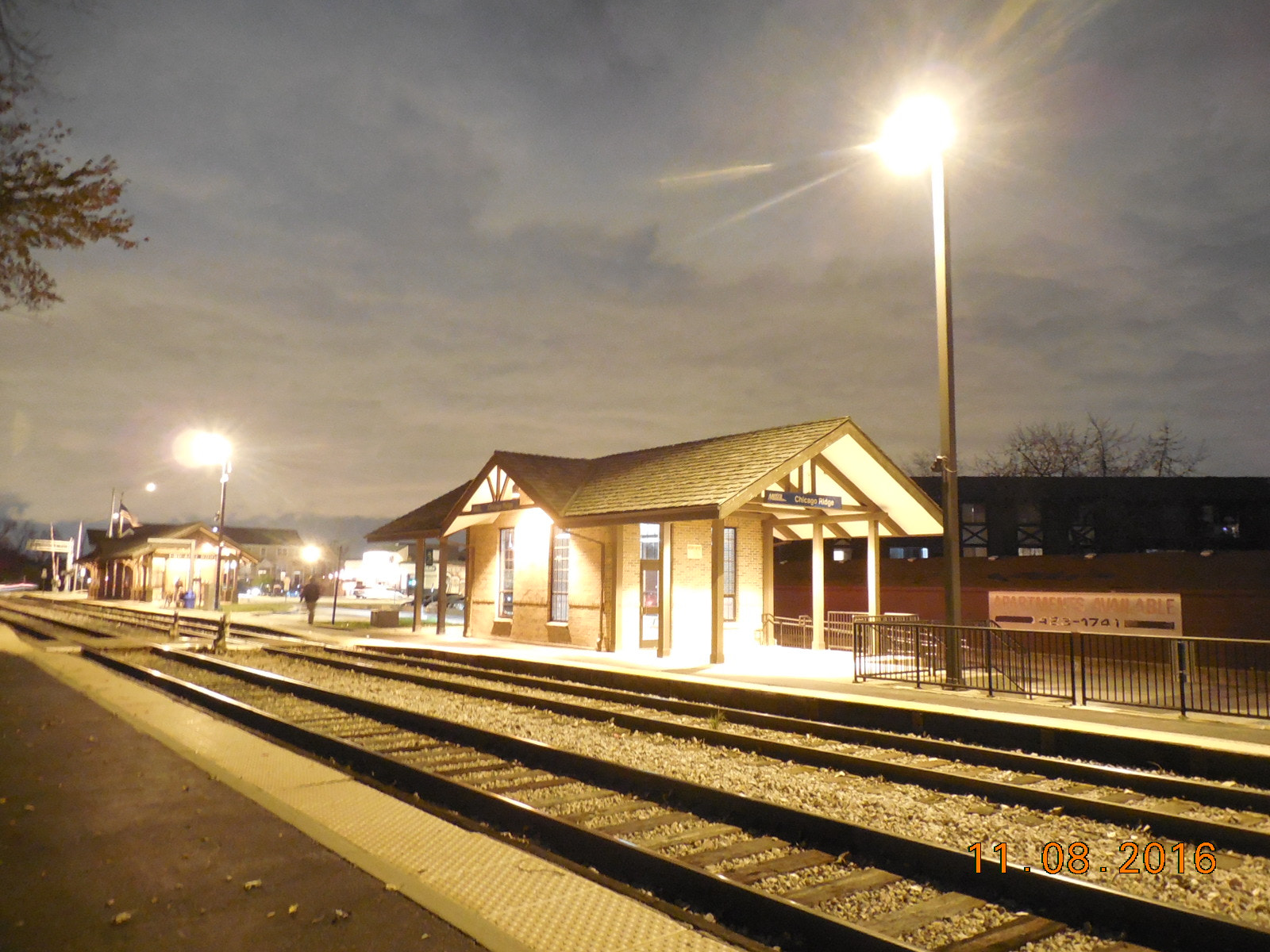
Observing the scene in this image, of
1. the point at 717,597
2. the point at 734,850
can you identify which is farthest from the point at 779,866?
the point at 717,597

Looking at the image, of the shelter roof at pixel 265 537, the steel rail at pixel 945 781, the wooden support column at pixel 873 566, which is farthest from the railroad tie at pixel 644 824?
the shelter roof at pixel 265 537

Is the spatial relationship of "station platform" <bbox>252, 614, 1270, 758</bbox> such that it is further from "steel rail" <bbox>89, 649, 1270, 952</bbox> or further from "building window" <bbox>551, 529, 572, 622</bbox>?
"steel rail" <bbox>89, 649, 1270, 952</bbox>

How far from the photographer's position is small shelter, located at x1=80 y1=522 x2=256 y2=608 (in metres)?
53.1

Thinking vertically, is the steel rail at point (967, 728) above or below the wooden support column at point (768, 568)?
below

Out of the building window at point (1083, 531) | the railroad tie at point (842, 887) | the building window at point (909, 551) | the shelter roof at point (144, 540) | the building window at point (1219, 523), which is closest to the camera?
the railroad tie at point (842, 887)

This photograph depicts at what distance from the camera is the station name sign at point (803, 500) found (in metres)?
20.4

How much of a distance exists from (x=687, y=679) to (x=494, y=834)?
8.58 meters

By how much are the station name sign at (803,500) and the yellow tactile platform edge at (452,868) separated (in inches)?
519

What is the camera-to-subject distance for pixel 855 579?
28.1 metres

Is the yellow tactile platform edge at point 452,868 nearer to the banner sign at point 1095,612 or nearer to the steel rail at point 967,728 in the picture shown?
the steel rail at point 967,728

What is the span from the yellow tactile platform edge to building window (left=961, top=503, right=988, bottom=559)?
46.0 m

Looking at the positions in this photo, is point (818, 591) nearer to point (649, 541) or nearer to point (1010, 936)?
point (649, 541)

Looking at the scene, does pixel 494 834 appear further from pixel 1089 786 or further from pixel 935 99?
pixel 935 99

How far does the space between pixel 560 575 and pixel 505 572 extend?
10.4ft
